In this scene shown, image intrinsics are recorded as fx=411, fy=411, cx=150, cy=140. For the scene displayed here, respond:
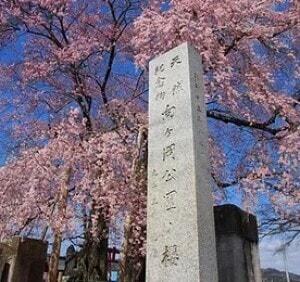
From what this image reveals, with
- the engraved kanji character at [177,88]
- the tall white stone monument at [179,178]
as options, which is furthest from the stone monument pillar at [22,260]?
the engraved kanji character at [177,88]

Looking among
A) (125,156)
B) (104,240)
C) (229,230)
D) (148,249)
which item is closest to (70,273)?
(104,240)

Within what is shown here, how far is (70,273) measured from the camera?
10.9m

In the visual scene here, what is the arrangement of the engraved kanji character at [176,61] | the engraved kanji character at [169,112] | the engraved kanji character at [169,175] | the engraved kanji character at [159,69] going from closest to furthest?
the engraved kanji character at [169,175] < the engraved kanji character at [169,112] < the engraved kanji character at [176,61] < the engraved kanji character at [159,69]

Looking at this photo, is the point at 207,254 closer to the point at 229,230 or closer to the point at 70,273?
the point at 229,230

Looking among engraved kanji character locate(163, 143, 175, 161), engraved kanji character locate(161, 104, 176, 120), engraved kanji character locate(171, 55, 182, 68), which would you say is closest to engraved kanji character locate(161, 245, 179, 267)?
engraved kanji character locate(163, 143, 175, 161)

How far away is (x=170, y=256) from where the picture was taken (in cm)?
468

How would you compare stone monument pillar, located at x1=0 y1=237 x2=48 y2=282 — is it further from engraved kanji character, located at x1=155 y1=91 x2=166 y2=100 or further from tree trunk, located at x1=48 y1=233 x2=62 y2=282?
engraved kanji character, located at x1=155 y1=91 x2=166 y2=100

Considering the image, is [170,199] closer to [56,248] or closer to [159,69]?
[159,69]

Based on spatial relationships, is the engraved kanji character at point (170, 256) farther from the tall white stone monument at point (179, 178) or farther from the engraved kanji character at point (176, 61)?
the engraved kanji character at point (176, 61)

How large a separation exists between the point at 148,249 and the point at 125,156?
16.7 ft

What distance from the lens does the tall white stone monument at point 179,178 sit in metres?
4.55

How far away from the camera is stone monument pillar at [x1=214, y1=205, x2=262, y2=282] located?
632 centimetres

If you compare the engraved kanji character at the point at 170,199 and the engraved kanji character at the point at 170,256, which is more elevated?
the engraved kanji character at the point at 170,199

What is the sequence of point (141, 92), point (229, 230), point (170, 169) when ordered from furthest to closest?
point (141, 92) < point (229, 230) < point (170, 169)
